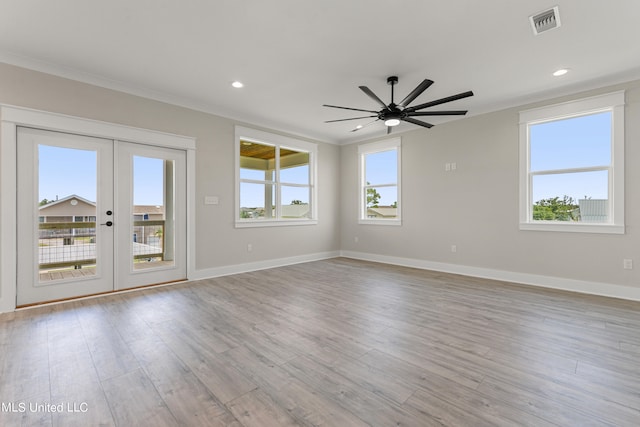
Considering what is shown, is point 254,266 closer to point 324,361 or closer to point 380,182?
point 380,182

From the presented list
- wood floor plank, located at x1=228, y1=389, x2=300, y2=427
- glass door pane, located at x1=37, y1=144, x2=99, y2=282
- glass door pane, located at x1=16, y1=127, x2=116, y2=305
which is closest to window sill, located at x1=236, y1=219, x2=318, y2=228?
glass door pane, located at x1=16, y1=127, x2=116, y2=305

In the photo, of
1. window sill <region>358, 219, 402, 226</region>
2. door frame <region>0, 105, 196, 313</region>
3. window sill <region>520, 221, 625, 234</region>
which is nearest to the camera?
door frame <region>0, 105, 196, 313</region>

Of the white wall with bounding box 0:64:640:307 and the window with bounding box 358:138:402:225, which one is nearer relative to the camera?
the white wall with bounding box 0:64:640:307

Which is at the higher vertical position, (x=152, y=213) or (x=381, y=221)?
(x=152, y=213)

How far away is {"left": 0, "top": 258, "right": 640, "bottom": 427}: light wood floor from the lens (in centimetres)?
161

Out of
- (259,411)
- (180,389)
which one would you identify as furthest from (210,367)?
(259,411)

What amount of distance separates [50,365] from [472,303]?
4.07m

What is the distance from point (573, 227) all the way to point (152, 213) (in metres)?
6.15

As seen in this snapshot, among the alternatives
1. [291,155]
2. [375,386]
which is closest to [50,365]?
[375,386]

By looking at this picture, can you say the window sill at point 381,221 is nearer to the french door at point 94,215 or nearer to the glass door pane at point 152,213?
the french door at point 94,215

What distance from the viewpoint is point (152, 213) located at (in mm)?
4332

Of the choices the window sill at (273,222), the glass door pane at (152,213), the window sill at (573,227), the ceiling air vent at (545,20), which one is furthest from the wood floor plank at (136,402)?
the window sill at (573,227)

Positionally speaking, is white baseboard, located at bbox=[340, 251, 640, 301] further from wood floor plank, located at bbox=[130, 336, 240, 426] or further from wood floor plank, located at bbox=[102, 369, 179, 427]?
wood floor plank, located at bbox=[102, 369, 179, 427]

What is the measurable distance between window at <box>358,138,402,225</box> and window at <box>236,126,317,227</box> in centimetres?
117
